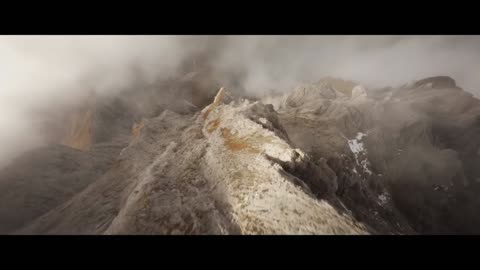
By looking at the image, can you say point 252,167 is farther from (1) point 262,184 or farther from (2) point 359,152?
(2) point 359,152

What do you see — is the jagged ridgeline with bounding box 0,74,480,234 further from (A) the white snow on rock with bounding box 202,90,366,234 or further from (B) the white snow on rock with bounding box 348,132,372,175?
(B) the white snow on rock with bounding box 348,132,372,175

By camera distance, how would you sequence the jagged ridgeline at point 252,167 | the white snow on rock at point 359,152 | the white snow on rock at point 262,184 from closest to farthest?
the white snow on rock at point 262,184, the jagged ridgeline at point 252,167, the white snow on rock at point 359,152

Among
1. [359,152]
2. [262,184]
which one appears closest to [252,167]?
[262,184]

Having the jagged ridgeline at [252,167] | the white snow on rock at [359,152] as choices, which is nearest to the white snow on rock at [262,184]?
the jagged ridgeline at [252,167]

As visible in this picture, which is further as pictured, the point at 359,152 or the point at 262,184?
the point at 359,152

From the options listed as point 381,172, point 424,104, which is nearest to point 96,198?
point 381,172

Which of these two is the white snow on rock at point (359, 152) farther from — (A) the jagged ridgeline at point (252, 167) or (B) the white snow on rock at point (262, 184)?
(B) the white snow on rock at point (262, 184)

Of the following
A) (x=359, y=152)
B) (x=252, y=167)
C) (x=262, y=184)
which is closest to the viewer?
(x=262, y=184)

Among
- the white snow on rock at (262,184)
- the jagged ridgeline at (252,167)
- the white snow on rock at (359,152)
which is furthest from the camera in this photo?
the white snow on rock at (359,152)

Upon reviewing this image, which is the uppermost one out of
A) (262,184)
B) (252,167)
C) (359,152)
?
(359,152)

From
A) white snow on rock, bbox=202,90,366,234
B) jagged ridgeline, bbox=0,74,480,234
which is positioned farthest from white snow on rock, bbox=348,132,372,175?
white snow on rock, bbox=202,90,366,234
